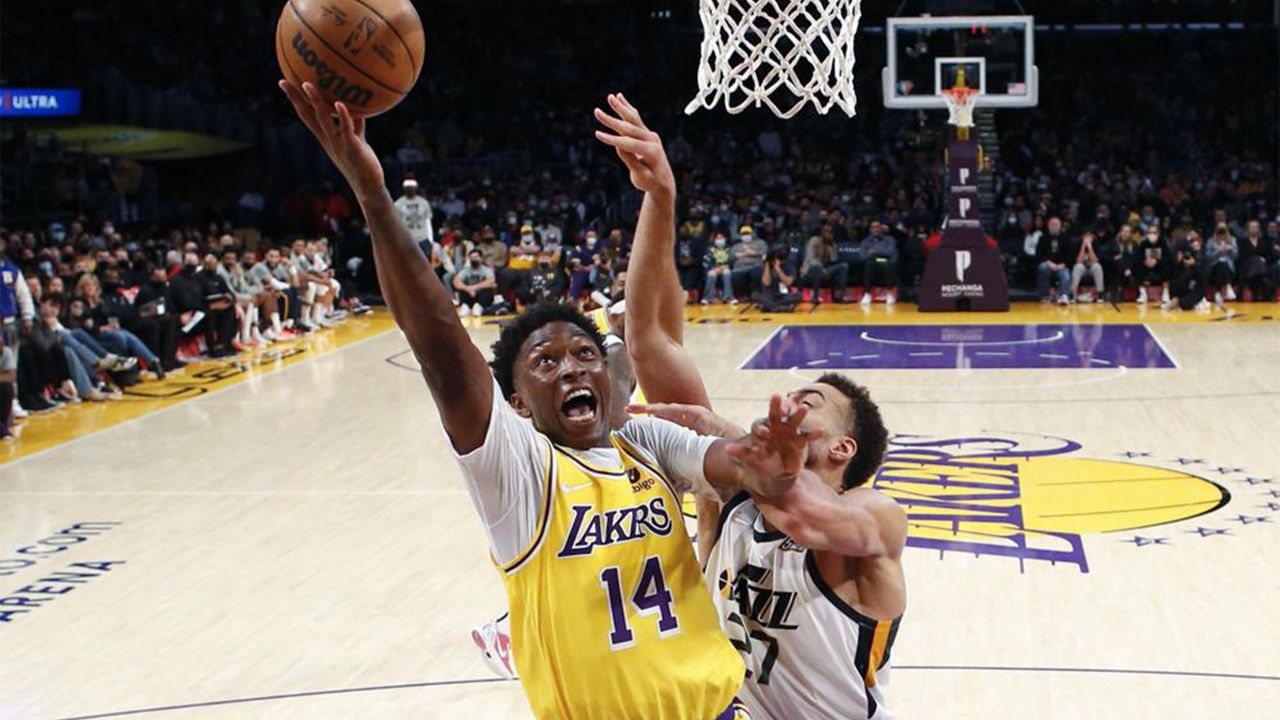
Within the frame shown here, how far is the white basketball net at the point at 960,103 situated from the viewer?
18344 millimetres

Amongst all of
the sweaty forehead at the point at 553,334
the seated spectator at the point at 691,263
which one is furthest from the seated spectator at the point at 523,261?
the sweaty forehead at the point at 553,334

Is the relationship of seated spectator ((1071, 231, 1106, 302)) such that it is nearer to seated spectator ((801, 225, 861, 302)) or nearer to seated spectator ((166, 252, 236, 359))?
seated spectator ((801, 225, 861, 302))

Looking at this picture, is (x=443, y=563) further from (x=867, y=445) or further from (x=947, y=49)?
(x=947, y=49)

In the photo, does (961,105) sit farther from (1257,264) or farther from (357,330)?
(357,330)

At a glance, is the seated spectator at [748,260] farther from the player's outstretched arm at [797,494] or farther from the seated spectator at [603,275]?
the player's outstretched arm at [797,494]

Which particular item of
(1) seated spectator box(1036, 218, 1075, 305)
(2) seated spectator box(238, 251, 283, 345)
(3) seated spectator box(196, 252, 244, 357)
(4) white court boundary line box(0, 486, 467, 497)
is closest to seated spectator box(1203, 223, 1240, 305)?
(1) seated spectator box(1036, 218, 1075, 305)

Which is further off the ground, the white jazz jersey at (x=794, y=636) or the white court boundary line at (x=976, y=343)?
the white jazz jersey at (x=794, y=636)

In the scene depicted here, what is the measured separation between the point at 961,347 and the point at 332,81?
1305 cm

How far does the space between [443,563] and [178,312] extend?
8267mm

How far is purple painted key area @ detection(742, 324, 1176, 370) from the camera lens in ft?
46.9

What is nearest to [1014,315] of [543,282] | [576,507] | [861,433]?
[543,282]

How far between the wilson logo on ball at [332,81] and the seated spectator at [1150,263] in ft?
58.0

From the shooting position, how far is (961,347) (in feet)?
51.1

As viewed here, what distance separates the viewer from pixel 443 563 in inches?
301
